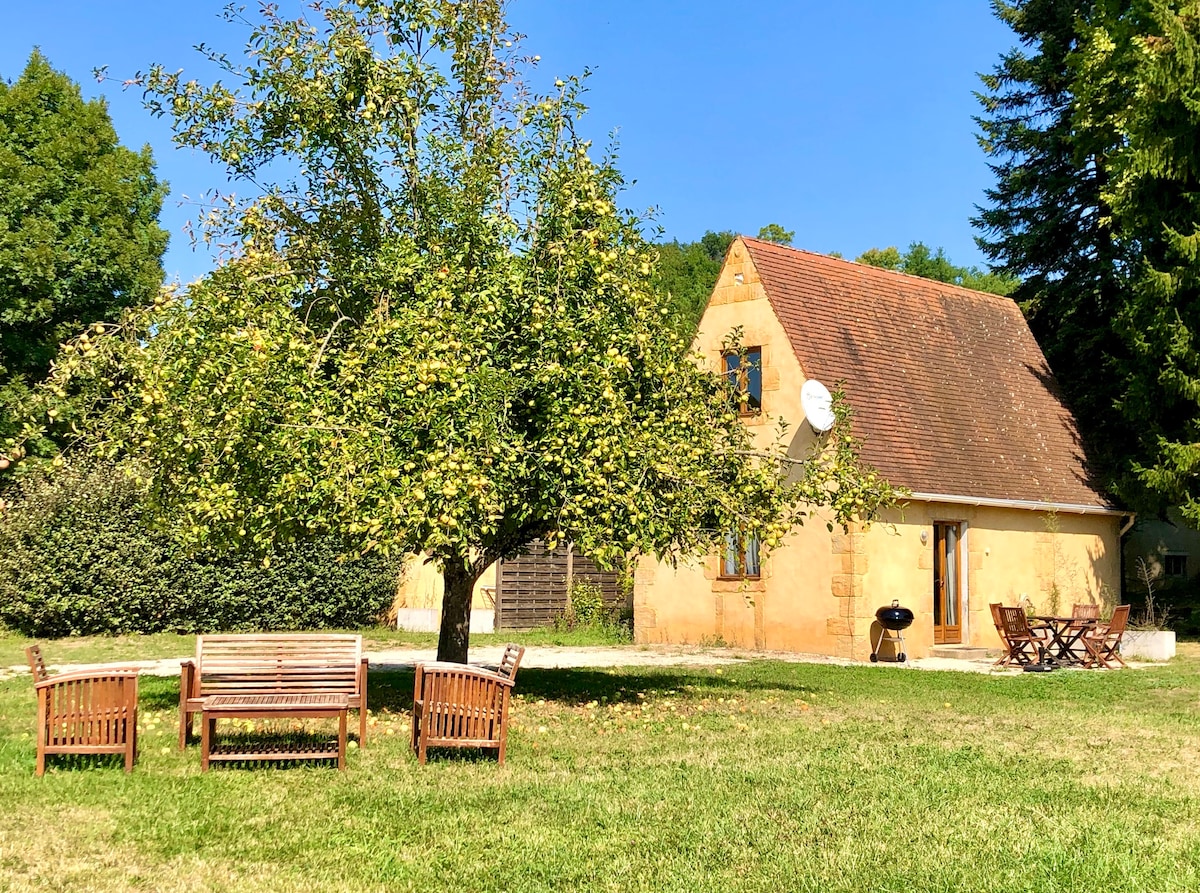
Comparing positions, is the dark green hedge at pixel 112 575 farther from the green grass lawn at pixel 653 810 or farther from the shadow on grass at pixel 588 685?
the green grass lawn at pixel 653 810

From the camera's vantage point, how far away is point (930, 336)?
2252 cm

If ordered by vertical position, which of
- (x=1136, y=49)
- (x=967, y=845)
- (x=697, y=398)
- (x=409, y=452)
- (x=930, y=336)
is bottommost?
(x=967, y=845)

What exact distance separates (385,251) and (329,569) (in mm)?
13183

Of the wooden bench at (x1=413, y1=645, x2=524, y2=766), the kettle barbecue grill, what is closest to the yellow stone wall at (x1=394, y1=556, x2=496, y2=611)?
the kettle barbecue grill

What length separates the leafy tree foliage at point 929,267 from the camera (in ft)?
172

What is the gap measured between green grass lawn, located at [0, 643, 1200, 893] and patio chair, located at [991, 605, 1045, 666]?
486cm

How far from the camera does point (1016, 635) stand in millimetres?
Result: 16719

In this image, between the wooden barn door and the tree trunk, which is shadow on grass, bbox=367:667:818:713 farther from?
the wooden barn door

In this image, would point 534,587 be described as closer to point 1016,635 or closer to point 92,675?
point 1016,635

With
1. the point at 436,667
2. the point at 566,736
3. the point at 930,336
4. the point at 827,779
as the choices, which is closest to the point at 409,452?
the point at 436,667

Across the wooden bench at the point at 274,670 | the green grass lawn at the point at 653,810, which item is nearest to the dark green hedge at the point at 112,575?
the green grass lawn at the point at 653,810

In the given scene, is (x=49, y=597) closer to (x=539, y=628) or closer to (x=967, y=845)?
(x=539, y=628)

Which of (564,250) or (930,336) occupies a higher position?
(930,336)

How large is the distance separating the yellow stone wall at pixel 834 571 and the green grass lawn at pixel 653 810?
6944 mm
